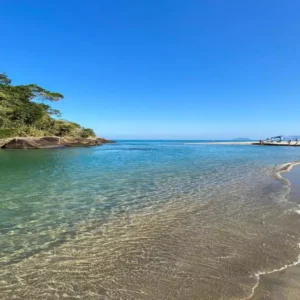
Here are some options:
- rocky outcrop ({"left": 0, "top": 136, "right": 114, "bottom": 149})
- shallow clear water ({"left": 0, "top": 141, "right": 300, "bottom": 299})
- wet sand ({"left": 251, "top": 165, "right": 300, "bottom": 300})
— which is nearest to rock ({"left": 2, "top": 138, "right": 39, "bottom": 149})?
rocky outcrop ({"left": 0, "top": 136, "right": 114, "bottom": 149})

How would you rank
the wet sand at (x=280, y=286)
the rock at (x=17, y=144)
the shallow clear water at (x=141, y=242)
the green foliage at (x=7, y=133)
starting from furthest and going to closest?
the green foliage at (x=7, y=133) → the rock at (x=17, y=144) → the shallow clear water at (x=141, y=242) → the wet sand at (x=280, y=286)

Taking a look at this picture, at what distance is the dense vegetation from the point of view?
5084 cm

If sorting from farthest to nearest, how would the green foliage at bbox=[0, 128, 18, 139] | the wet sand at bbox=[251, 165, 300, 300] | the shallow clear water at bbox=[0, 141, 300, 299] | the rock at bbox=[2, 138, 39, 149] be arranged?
1. the green foliage at bbox=[0, 128, 18, 139]
2. the rock at bbox=[2, 138, 39, 149]
3. the shallow clear water at bbox=[0, 141, 300, 299]
4. the wet sand at bbox=[251, 165, 300, 300]

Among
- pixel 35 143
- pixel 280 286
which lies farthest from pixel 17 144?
pixel 280 286

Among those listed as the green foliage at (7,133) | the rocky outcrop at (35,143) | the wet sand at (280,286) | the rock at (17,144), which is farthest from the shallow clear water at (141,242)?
the green foliage at (7,133)

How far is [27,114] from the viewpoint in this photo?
181 feet

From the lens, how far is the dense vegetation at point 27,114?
50844 mm

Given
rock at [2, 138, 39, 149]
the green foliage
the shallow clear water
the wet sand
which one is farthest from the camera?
the green foliage

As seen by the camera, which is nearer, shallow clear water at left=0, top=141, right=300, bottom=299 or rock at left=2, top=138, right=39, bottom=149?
shallow clear water at left=0, top=141, right=300, bottom=299

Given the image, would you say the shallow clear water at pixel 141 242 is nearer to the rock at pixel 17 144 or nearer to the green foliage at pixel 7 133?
the rock at pixel 17 144

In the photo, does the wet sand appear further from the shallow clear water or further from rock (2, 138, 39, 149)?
rock (2, 138, 39, 149)

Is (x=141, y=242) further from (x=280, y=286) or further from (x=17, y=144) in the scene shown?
(x=17, y=144)

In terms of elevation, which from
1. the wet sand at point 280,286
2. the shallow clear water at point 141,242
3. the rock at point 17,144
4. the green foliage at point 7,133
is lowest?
the shallow clear water at point 141,242

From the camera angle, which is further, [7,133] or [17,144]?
[7,133]
